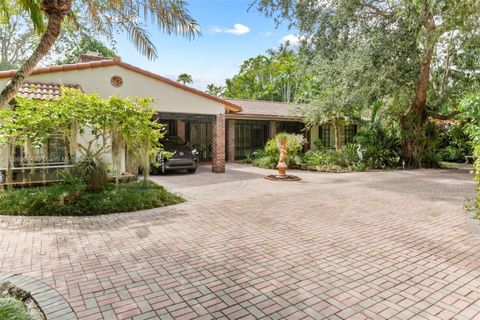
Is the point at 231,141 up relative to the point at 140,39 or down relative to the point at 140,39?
down

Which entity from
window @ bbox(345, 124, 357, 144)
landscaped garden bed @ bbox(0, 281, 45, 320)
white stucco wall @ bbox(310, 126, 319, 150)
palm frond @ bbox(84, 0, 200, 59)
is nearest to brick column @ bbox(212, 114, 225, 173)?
palm frond @ bbox(84, 0, 200, 59)

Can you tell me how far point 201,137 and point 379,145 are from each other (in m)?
10.8

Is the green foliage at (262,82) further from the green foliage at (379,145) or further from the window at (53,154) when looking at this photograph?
the window at (53,154)

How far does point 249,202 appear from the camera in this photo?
8.83 meters

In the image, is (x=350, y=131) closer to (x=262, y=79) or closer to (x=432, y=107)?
(x=432, y=107)

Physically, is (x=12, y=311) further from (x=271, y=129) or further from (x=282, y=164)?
(x=271, y=129)

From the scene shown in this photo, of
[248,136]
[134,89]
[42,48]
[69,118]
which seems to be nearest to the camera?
[42,48]

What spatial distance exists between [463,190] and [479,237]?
5.73 metres

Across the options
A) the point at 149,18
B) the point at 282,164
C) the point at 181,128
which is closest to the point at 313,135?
the point at 181,128

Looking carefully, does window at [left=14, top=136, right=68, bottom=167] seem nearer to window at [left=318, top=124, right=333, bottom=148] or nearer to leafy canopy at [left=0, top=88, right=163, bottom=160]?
leafy canopy at [left=0, top=88, right=163, bottom=160]

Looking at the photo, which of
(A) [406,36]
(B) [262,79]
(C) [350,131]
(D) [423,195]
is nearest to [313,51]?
(A) [406,36]

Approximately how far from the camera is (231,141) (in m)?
21.0

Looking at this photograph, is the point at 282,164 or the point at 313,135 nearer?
the point at 282,164

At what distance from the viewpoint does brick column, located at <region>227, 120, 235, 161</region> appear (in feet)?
68.2
